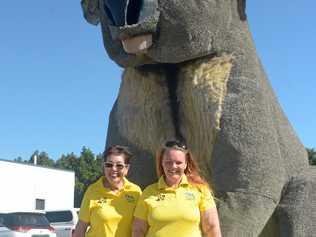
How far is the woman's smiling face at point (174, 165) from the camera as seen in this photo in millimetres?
2697

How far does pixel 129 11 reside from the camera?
303cm

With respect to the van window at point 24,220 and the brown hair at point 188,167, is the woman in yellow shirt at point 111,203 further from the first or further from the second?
the van window at point 24,220

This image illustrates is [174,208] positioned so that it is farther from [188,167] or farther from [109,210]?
[109,210]

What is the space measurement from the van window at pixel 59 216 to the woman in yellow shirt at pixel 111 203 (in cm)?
1310

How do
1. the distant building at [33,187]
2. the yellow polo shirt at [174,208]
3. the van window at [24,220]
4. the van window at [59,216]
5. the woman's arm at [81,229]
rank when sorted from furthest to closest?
the distant building at [33,187] → the van window at [59,216] → the van window at [24,220] → the woman's arm at [81,229] → the yellow polo shirt at [174,208]

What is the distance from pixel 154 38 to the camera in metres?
3.12

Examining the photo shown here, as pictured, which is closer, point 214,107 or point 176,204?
point 176,204

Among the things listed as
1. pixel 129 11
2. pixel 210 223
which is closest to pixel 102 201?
pixel 210 223

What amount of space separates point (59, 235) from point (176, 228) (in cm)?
1330

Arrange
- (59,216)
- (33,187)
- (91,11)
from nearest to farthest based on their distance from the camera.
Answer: (91,11) < (59,216) < (33,187)

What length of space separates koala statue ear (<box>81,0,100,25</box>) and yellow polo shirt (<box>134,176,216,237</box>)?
1061mm

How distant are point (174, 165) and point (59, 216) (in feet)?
45.9

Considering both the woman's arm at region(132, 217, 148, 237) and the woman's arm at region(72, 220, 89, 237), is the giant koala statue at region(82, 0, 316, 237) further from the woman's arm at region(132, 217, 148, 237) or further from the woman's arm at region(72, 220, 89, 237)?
the woman's arm at region(72, 220, 89, 237)

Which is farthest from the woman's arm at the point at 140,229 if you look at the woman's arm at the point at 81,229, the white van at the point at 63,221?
the white van at the point at 63,221
